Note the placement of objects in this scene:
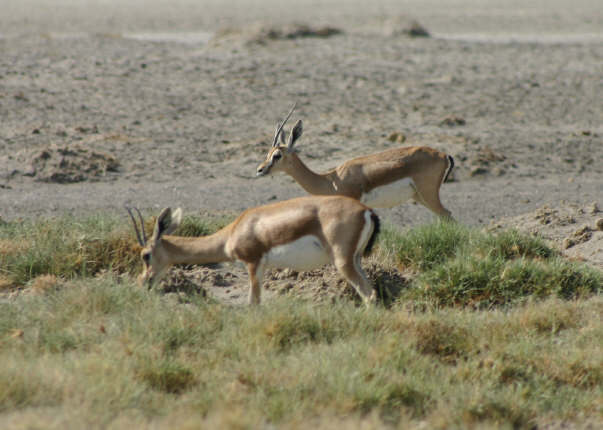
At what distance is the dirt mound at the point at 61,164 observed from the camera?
11398 mm

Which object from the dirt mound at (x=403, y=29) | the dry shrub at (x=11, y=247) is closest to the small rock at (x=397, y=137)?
the dry shrub at (x=11, y=247)

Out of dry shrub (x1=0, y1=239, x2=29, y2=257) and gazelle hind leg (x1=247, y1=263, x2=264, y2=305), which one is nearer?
gazelle hind leg (x1=247, y1=263, x2=264, y2=305)

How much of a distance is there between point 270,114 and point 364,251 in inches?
321

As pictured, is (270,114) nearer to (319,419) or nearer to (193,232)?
(193,232)

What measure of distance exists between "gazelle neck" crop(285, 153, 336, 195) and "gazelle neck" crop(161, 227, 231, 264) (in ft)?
7.93

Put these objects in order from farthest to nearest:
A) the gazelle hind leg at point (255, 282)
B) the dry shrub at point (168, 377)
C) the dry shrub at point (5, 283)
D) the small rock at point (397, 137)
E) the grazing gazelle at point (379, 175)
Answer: the small rock at point (397, 137) → the grazing gazelle at point (379, 175) → the dry shrub at point (5, 283) → the gazelle hind leg at point (255, 282) → the dry shrub at point (168, 377)

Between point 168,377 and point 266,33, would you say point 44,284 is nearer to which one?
point 168,377

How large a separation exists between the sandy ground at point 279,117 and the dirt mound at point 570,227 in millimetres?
38

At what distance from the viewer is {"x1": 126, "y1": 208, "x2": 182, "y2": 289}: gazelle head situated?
682cm

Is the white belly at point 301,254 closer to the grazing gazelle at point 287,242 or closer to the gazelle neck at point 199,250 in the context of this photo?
the grazing gazelle at point 287,242

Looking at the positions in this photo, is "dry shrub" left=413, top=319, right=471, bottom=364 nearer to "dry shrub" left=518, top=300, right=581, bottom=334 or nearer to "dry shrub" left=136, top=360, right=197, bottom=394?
"dry shrub" left=518, top=300, right=581, bottom=334

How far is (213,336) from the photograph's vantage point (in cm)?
601

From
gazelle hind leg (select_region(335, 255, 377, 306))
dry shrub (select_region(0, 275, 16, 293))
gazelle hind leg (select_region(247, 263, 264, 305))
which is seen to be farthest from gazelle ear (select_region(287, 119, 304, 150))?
dry shrub (select_region(0, 275, 16, 293))

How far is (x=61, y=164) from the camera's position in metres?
11.6
